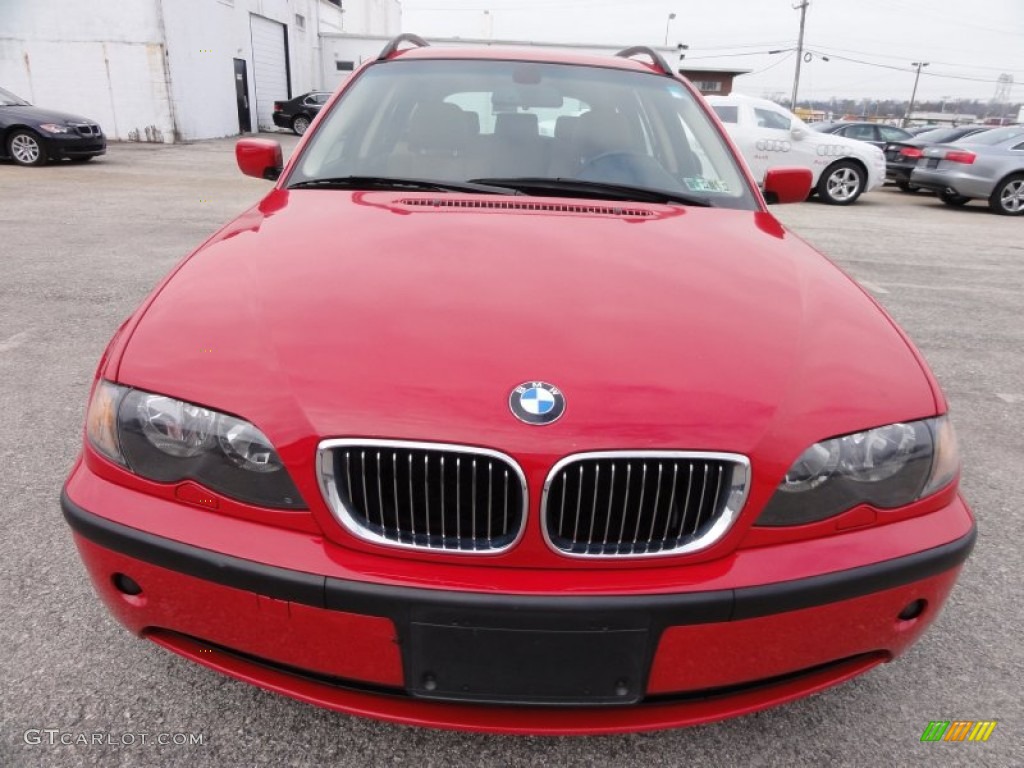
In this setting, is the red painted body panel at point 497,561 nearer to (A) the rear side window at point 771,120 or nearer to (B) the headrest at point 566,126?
(B) the headrest at point 566,126

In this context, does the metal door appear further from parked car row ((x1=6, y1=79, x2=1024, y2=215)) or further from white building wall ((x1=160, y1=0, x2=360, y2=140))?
parked car row ((x1=6, y1=79, x2=1024, y2=215))

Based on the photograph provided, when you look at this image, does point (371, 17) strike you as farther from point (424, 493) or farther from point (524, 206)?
point (424, 493)

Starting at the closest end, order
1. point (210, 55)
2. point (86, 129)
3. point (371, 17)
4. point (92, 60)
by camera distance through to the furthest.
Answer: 1. point (86, 129)
2. point (92, 60)
3. point (210, 55)
4. point (371, 17)

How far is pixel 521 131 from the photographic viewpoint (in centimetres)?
248

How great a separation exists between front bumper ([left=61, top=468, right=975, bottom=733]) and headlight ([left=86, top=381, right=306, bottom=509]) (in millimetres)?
115

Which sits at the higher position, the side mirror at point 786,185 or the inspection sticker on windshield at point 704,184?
the inspection sticker on windshield at point 704,184

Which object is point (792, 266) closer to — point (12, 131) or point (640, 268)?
point (640, 268)

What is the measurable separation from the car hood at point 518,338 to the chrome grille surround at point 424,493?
0.12 feet

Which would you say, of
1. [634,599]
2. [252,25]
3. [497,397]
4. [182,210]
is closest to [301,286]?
[497,397]

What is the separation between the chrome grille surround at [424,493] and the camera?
1.25 meters

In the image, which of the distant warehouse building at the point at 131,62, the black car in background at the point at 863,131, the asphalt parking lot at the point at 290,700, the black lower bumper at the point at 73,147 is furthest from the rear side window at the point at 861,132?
the black lower bumper at the point at 73,147

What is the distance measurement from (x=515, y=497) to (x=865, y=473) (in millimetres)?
686

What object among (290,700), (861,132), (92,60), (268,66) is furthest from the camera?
(268,66)

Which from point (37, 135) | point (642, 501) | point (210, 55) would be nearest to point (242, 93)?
point (210, 55)
